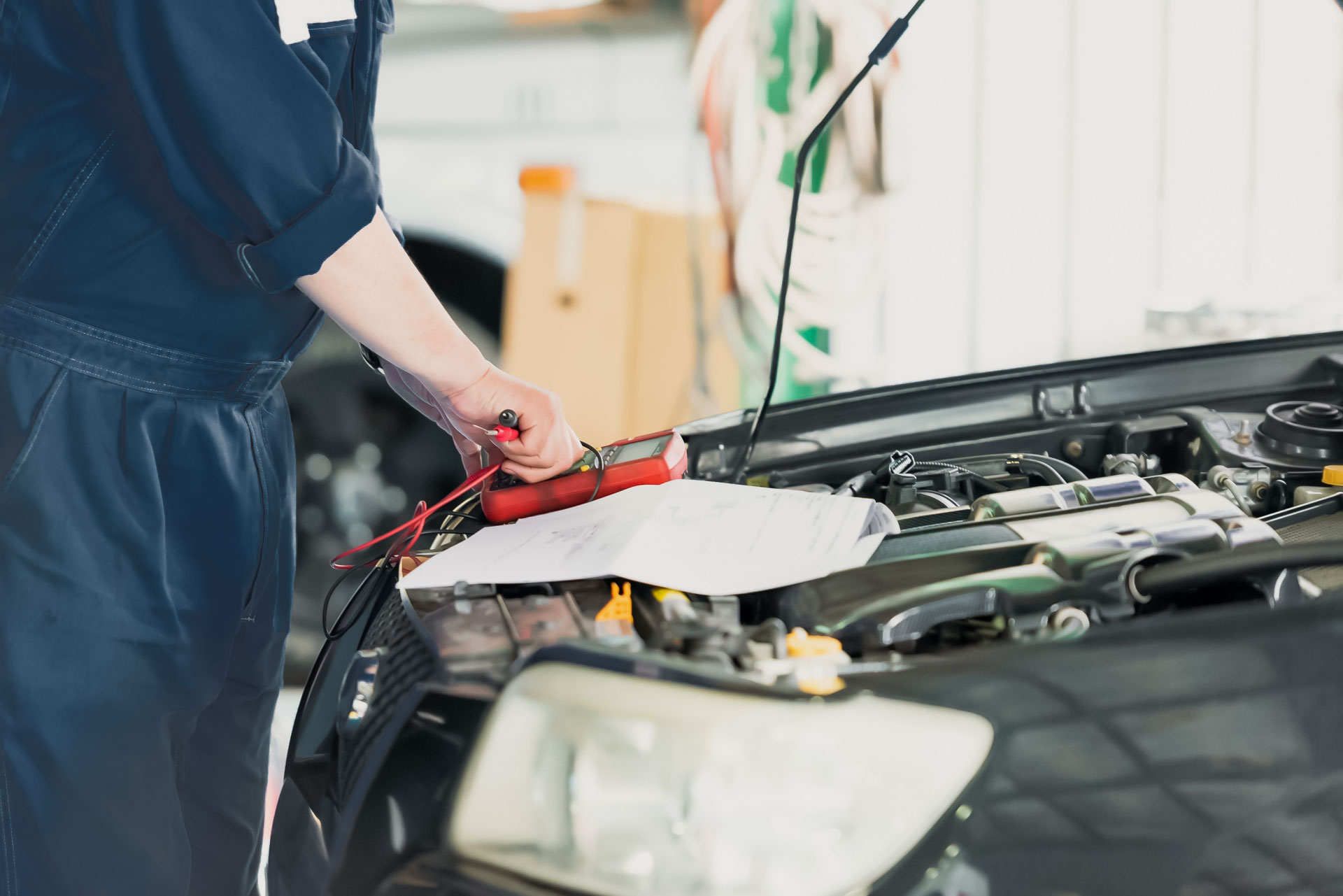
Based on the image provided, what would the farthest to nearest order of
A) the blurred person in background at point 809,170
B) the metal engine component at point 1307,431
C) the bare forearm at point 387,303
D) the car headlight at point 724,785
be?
the blurred person in background at point 809,170 < the metal engine component at point 1307,431 < the bare forearm at point 387,303 < the car headlight at point 724,785

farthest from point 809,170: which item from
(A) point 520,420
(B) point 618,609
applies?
(B) point 618,609

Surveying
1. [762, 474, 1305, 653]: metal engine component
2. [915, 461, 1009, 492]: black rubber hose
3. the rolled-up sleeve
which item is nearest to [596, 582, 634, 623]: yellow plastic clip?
[762, 474, 1305, 653]: metal engine component

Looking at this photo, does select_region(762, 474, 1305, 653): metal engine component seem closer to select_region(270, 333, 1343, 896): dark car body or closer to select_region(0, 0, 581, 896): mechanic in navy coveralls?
select_region(270, 333, 1343, 896): dark car body

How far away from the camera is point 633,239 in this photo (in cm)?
272

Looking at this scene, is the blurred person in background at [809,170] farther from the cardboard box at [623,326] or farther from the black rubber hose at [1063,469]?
the black rubber hose at [1063,469]

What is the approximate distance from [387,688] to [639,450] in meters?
0.43

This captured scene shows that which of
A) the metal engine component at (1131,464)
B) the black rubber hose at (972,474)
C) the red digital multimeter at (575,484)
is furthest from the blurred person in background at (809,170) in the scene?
the red digital multimeter at (575,484)

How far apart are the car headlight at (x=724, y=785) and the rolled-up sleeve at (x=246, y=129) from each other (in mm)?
410

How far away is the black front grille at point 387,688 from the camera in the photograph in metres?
0.62

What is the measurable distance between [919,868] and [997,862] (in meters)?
0.04

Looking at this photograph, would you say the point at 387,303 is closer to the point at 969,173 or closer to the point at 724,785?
the point at 724,785

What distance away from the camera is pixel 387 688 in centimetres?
64

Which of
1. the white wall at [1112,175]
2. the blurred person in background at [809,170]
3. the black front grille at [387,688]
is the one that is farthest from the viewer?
the blurred person in background at [809,170]

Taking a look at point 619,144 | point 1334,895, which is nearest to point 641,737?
point 1334,895
